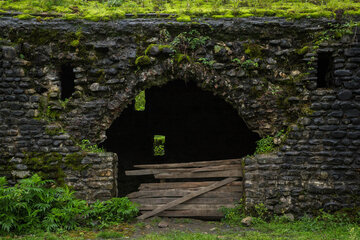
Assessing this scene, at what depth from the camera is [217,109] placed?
36.1 ft

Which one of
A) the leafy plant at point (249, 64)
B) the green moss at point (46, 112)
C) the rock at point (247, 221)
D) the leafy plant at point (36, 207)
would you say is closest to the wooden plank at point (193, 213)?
the rock at point (247, 221)

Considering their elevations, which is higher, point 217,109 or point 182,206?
point 217,109

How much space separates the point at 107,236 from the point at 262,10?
546cm

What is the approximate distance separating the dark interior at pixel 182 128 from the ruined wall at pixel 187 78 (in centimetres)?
414

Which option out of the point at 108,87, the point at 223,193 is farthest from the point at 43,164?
the point at 223,193

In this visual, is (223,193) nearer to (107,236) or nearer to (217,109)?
(107,236)

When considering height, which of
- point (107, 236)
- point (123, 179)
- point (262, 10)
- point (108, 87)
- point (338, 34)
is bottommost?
point (123, 179)

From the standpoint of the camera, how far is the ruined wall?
20.7 feet

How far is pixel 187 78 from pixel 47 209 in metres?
3.79

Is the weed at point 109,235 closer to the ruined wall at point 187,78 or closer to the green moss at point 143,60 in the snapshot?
the ruined wall at point 187,78

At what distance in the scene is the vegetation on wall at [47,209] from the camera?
569 centimetres

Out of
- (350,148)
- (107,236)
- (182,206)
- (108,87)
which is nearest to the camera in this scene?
(107,236)

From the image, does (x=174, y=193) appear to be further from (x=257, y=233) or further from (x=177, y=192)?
(x=257, y=233)

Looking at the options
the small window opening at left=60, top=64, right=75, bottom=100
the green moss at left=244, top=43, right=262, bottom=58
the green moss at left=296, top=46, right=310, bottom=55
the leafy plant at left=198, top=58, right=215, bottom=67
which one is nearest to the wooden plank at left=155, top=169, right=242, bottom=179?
the leafy plant at left=198, top=58, right=215, bottom=67
